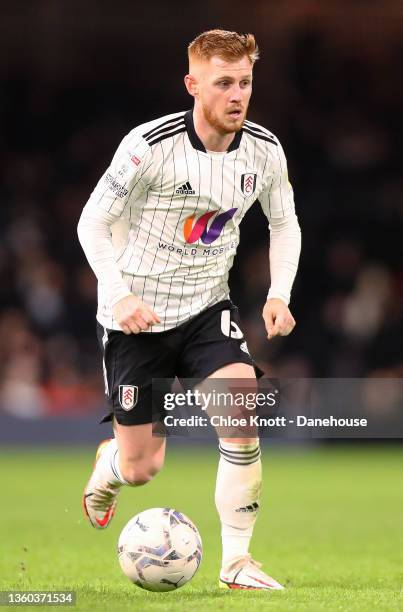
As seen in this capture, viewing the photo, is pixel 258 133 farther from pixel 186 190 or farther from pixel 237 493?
pixel 237 493

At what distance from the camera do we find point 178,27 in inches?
640

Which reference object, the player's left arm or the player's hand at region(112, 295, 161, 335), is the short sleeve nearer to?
the player's left arm

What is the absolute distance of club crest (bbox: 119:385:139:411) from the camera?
6184 millimetres

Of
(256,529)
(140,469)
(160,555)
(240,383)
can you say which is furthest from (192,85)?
(256,529)

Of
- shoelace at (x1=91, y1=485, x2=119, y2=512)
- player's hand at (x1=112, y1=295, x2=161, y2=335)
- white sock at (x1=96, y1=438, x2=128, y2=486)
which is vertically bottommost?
shoelace at (x1=91, y1=485, x2=119, y2=512)

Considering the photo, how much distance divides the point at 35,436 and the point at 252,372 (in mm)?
9231

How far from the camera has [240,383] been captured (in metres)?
5.91

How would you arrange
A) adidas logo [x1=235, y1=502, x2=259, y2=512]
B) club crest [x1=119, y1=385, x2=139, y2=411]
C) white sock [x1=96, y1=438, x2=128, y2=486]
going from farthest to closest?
white sock [x1=96, y1=438, x2=128, y2=486] < club crest [x1=119, y1=385, x2=139, y2=411] < adidas logo [x1=235, y1=502, x2=259, y2=512]

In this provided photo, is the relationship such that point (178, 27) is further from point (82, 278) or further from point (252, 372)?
point (252, 372)

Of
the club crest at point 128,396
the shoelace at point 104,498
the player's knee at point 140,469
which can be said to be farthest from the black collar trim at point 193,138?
the shoelace at point 104,498

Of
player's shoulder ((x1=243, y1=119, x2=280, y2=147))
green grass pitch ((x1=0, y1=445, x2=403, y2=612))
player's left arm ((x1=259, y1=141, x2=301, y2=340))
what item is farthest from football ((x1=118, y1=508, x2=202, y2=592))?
player's shoulder ((x1=243, y1=119, x2=280, y2=147))

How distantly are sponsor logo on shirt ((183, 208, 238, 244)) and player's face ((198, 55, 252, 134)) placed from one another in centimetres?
40

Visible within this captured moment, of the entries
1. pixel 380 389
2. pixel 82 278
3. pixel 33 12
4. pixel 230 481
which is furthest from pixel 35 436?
pixel 230 481

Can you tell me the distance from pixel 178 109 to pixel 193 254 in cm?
1182
